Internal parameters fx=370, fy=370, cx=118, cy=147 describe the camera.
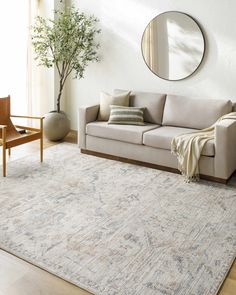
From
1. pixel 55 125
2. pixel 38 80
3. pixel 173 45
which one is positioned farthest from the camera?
pixel 38 80

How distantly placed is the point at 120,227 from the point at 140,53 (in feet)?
9.58

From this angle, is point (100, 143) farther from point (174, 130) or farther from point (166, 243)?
point (166, 243)

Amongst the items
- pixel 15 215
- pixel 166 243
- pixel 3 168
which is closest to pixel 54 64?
pixel 3 168

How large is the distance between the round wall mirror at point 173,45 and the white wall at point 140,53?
0.28ft

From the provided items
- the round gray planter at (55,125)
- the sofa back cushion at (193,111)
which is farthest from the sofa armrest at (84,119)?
the sofa back cushion at (193,111)

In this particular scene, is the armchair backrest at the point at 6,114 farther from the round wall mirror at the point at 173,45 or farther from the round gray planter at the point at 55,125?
the round wall mirror at the point at 173,45

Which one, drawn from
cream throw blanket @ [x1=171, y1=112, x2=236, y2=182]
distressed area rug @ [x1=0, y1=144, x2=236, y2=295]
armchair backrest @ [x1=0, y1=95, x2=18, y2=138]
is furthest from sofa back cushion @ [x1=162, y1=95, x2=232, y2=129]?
armchair backrest @ [x1=0, y1=95, x2=18, y2=138]

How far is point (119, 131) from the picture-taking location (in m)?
4.50

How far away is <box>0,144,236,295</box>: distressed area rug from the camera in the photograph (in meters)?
2.35

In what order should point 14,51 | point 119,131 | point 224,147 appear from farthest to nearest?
point 14,51 < point 119,131 < point 224,147

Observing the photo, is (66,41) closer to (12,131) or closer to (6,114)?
(6,114)

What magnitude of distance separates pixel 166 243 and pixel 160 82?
2.82 meters

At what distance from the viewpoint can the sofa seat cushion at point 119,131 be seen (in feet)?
14.4

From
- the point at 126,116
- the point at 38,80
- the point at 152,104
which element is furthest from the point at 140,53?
the point at 38,80
